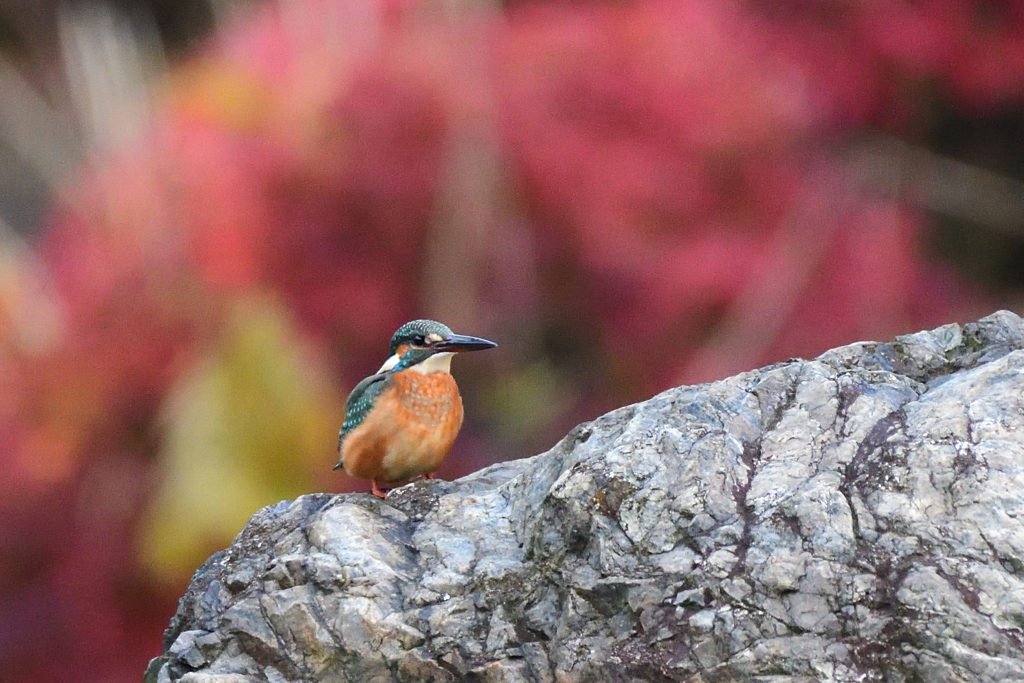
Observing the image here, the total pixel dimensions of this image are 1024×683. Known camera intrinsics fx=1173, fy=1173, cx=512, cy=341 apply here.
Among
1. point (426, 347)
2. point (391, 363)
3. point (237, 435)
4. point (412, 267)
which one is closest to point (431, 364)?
point (426, 347)

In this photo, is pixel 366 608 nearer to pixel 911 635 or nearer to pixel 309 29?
pixel 911 635

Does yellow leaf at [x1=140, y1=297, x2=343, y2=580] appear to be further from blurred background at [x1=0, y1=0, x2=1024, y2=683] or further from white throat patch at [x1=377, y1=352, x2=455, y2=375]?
white throat patch at [x1=377, y1=352, x2=455, y2=375]

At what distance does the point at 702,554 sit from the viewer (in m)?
3.22

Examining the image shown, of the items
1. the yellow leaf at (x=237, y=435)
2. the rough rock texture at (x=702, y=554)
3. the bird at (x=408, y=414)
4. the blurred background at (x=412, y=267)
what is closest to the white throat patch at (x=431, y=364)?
the bird at (x=408, y=414)

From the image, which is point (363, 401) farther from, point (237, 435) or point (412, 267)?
point (412, 267)

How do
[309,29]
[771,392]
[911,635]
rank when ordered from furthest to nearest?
[309,29] < [771,392] < [911,635]

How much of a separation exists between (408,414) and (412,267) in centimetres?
416

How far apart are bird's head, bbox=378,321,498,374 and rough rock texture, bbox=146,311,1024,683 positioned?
2.40 ft

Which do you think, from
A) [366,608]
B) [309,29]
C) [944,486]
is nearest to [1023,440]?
[944,486]

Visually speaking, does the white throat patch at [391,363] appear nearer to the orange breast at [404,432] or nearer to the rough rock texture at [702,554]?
the orange breast at [404,432]

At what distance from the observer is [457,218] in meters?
8.50

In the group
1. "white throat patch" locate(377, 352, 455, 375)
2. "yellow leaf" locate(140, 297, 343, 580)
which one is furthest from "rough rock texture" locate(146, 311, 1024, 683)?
"yellow leaf" locate(140, 297, 343, 580)

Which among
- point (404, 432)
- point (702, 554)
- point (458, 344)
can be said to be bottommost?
point (702, 554)

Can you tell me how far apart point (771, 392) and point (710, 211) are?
483cm
